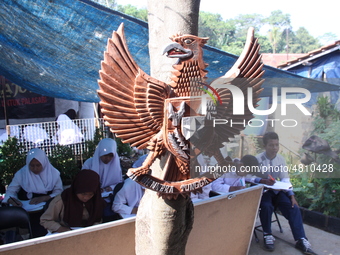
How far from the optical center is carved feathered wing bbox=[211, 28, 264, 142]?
149cm

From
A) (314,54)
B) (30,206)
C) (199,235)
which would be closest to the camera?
(199,235)

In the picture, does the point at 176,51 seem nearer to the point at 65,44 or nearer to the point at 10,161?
the point at 65,44

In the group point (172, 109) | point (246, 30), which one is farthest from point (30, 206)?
point (246, 30)

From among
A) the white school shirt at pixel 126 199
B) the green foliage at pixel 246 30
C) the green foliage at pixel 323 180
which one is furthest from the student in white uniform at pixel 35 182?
the green foliage at pixel 246 30

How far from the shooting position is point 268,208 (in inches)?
145

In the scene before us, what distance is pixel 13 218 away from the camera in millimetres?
2732

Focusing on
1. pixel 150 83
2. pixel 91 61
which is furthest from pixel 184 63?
pixel 91 61

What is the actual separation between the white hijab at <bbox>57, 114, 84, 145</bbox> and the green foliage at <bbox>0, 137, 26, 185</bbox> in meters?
1.43

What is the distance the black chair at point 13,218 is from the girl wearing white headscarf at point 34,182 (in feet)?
2.30

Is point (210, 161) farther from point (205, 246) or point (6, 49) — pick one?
point (6, 49)

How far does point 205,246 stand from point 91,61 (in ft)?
8.28

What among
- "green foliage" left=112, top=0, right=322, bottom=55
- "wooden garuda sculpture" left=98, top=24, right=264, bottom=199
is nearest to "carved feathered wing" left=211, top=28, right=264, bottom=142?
"wooden garuda sculpture" left=98, top=24, right=264, bottom=199

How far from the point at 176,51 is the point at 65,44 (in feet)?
7.44

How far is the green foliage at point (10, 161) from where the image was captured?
4379mm
